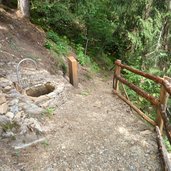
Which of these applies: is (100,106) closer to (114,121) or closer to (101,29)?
(114,121)

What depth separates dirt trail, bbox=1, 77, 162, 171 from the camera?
13.6 ft

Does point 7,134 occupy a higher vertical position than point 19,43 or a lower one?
lower

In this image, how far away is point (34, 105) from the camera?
208 inches

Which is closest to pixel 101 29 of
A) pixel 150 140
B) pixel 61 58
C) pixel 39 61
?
pixel 61 58

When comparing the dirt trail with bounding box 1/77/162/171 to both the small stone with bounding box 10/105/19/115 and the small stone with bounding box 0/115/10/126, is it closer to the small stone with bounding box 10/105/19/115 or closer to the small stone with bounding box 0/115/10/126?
the small stone with bounding box 0/115/10/126

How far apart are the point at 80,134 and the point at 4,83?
6.50 ft

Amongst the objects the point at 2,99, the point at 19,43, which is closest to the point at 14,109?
the point at 2,99

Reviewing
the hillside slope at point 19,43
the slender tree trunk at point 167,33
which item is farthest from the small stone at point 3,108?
the slender tree trunk at point 167,33

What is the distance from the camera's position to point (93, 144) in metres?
4.68

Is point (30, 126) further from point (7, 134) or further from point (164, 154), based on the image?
point (164, 154)

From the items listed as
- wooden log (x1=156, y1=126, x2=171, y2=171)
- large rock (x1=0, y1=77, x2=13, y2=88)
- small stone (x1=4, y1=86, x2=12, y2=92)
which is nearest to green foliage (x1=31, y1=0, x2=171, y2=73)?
large rock (x1=0, y1=77, x2=13, y2=88)

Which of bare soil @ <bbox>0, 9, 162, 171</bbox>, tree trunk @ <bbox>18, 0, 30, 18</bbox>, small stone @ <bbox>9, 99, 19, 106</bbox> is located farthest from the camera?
tree trunk @ <bbox>18, 0, 30, 18</bbox>

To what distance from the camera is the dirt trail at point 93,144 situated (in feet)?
13.6

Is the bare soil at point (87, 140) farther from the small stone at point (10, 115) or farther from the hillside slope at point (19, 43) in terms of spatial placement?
the small stone at point (10, 115)
